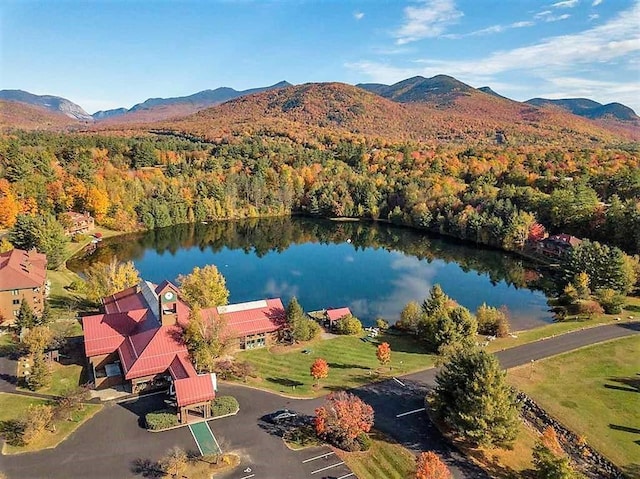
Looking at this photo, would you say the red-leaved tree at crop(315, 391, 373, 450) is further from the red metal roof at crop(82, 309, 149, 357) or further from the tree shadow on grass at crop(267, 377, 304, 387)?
the red metal roof at crop(82, 309, 149, 357)

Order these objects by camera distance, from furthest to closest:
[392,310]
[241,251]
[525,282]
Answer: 1. [241,251]
2. [525,282]
3. [392,310]


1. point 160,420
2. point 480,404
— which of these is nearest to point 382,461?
point 480,404

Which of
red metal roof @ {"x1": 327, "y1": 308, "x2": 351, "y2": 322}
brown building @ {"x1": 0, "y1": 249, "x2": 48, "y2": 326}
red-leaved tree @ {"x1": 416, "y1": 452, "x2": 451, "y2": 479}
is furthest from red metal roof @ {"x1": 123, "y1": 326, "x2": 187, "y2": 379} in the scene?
red-leaved tree @ {"x1": 416, "y1": 452, "x2": 451, "y2": 479}

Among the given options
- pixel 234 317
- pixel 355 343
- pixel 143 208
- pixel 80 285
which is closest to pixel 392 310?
pixel 355 343

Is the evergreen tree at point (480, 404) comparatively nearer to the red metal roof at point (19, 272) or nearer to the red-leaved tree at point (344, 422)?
the red-leaved tree at point (344, 422)

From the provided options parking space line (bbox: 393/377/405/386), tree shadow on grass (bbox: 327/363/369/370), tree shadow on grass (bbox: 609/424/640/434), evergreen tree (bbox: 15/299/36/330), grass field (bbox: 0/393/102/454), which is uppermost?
evergreen tree (bbox: 15/299/36/330)

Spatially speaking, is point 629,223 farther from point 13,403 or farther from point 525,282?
point 13,403

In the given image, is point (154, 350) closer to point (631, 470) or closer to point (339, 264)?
point (631, 470)
